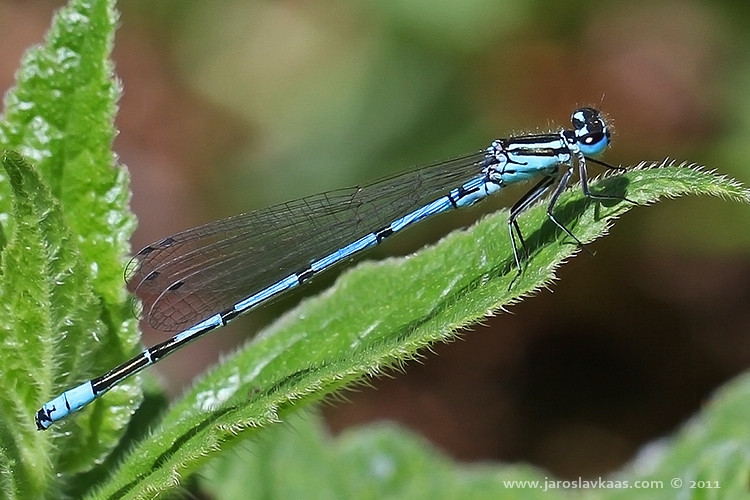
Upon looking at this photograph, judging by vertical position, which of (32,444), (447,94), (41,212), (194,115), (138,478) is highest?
(194,115)

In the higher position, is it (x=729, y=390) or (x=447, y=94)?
(x=447, y=94)

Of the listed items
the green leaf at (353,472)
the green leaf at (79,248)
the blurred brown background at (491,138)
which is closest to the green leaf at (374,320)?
the green leaf at (79,248)

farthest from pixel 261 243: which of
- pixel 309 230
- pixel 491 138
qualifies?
pixel 491 138

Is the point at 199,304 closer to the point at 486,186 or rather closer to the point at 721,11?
the point at 486,186

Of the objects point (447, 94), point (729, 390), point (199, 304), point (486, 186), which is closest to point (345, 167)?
point (447, 94)

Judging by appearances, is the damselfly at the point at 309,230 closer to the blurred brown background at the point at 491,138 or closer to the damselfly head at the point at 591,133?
the damselfly head at the point at 591,133

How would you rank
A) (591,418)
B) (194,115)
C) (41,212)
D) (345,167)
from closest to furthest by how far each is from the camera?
(41,212) < (591,418) < (345,167) < (194,115)

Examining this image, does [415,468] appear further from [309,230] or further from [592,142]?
[592,142]
